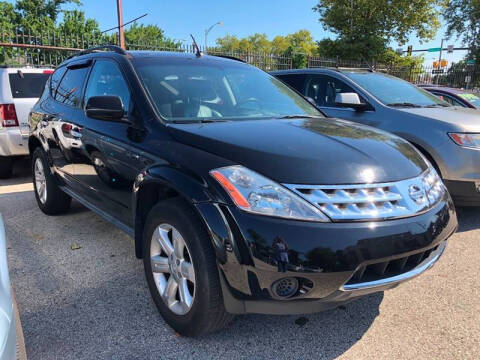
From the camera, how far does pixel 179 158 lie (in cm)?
219

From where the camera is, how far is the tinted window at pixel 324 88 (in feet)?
17.5

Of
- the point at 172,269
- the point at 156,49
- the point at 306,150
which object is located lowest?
the point at 172,269

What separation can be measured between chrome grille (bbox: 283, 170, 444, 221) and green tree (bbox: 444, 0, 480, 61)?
31.8 meters

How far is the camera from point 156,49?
12.8 metres

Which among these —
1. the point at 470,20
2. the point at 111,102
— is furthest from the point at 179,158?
Answer: the point at 470,20

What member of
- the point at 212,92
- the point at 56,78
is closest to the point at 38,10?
the point at 56,78

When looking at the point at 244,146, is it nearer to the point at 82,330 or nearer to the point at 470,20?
the point at 82,330

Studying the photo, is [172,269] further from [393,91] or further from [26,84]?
[26,84]

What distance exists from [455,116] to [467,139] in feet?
1.63

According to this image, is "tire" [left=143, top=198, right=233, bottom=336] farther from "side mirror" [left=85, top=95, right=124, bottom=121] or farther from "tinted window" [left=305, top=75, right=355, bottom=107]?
"tinted window" [left=305, top=75, right=355, bottom=107]

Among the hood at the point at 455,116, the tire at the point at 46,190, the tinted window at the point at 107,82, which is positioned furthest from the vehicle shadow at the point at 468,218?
the tire at the point at 46,190

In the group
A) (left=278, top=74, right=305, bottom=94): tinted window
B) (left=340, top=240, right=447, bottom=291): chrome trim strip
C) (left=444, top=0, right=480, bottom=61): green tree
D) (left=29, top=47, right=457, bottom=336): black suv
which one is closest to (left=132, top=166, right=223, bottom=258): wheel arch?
(left=29, top=47, right=457, bottom=336): black suv

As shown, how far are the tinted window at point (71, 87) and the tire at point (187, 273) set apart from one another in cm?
193

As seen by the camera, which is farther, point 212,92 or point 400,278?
point 212,92
